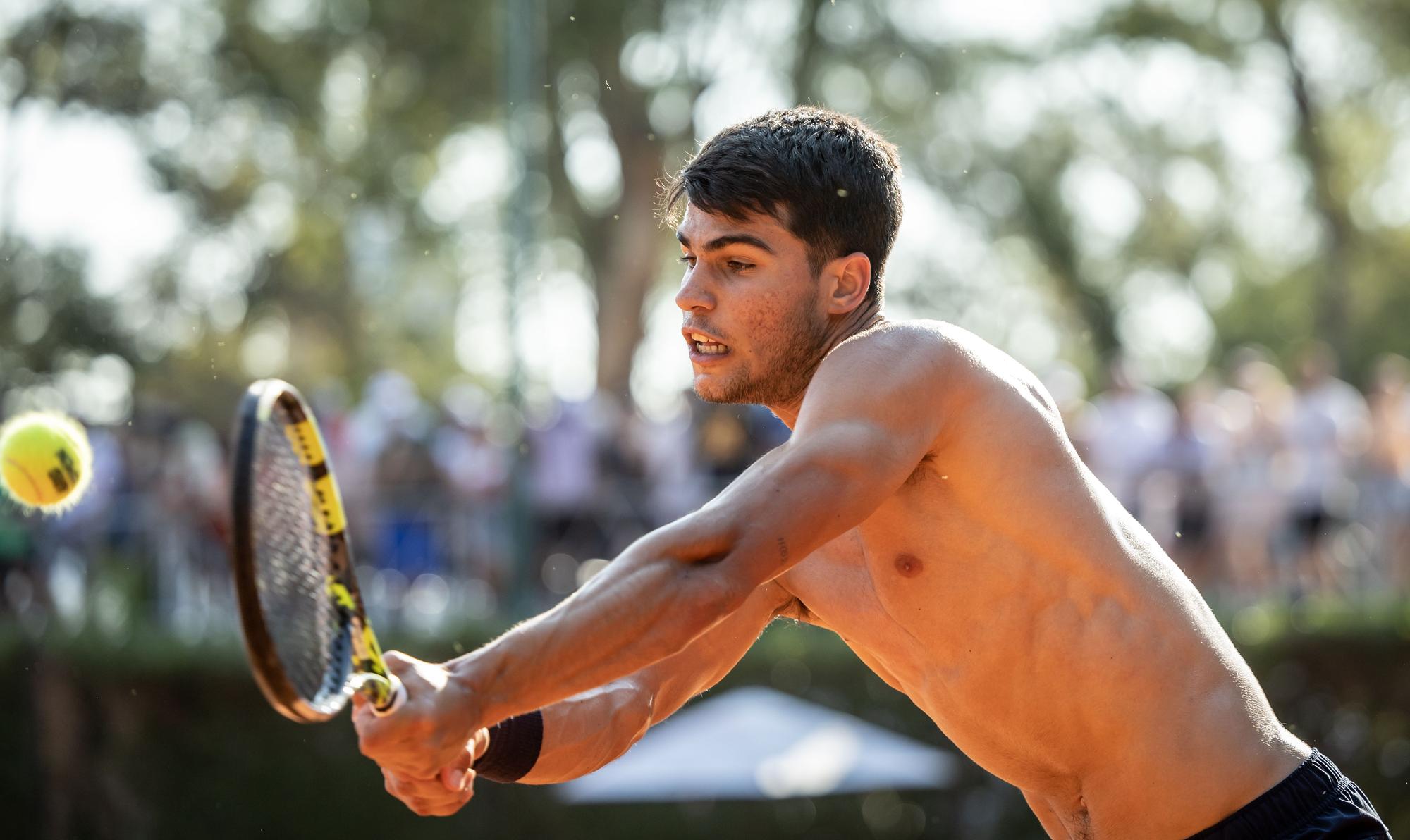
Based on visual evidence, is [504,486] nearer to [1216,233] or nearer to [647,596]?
[647,596]

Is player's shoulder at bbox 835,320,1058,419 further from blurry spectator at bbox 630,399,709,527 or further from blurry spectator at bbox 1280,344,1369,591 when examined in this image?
blurry spectator at bbox 630,399,709,527

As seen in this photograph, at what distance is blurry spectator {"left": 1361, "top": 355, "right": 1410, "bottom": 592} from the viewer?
1109cm

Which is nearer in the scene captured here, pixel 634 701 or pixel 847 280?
pixel 847 280

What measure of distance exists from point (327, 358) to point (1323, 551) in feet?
76.0

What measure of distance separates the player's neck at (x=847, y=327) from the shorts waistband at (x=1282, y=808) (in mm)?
1205

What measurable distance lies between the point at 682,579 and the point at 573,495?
943 centimetres

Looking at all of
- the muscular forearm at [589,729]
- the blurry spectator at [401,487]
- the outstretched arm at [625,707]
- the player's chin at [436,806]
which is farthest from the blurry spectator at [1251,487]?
the player's chin at [436,806]

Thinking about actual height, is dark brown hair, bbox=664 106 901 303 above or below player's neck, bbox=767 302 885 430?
above

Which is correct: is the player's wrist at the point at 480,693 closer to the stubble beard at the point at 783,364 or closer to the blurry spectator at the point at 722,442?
the stubble beard at the point at 783,364

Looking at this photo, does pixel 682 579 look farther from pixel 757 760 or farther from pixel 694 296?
pixel 757 760

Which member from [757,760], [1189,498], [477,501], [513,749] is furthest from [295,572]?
[477,501]

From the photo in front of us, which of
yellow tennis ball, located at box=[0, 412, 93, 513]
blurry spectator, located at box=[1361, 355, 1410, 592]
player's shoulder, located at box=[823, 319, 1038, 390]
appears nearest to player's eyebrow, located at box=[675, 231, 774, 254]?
player's shoulder, located at box=[823, 319, 1038, 390]

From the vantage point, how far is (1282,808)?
3350mm

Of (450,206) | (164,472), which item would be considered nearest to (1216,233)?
(450,206)
